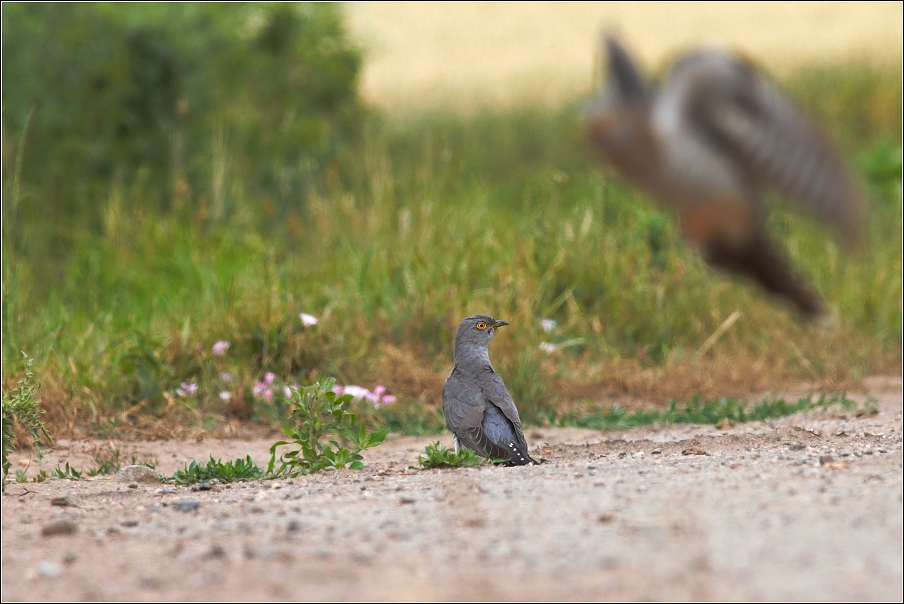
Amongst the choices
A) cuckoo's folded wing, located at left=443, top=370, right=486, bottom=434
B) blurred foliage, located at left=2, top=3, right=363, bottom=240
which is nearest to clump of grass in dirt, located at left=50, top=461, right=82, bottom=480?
cuckoo's folded wing, located at left=443, top=370, right=486, bottom=434

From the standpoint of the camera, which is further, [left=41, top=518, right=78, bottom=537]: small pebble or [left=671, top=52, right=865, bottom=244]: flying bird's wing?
[left=671, top=52, right=865, bottom=244]: flying bird's wing

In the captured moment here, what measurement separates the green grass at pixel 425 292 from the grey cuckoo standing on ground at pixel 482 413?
0.95 m

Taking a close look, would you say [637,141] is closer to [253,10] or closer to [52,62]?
[52,62]

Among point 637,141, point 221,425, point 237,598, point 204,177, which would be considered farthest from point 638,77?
point 204,177

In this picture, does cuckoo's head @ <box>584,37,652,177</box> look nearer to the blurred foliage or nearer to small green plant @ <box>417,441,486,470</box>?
small green plant @ <box>417,441,486,470</box>

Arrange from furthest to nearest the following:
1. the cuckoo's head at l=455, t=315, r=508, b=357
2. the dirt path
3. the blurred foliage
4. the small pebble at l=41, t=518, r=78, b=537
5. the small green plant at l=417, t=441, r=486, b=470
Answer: the blurred foliage → the cuckoo's head at l=455, t=315, r=508, b=357 → the small green plant at l=417, t=441, r=486, b=470 → the small pebble at l=41, t=518, r=78, b=537 → the dirt path

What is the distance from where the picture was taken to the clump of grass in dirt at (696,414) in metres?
5.54

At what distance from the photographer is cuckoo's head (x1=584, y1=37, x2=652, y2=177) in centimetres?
353

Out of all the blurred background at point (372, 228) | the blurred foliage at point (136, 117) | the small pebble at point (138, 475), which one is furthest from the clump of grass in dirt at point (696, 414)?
the blurred foliage at point (136, 117)

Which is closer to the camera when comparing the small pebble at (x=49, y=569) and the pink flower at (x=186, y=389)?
the small pebble at (x=49, y=569)

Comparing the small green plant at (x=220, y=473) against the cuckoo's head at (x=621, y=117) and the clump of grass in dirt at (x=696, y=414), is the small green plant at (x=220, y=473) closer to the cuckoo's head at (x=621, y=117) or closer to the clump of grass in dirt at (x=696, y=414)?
the cuckoo's head at (x=621, y=117)

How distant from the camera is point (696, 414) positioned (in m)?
5.62

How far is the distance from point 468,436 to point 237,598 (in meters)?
1.96

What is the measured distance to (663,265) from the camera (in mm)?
7523
